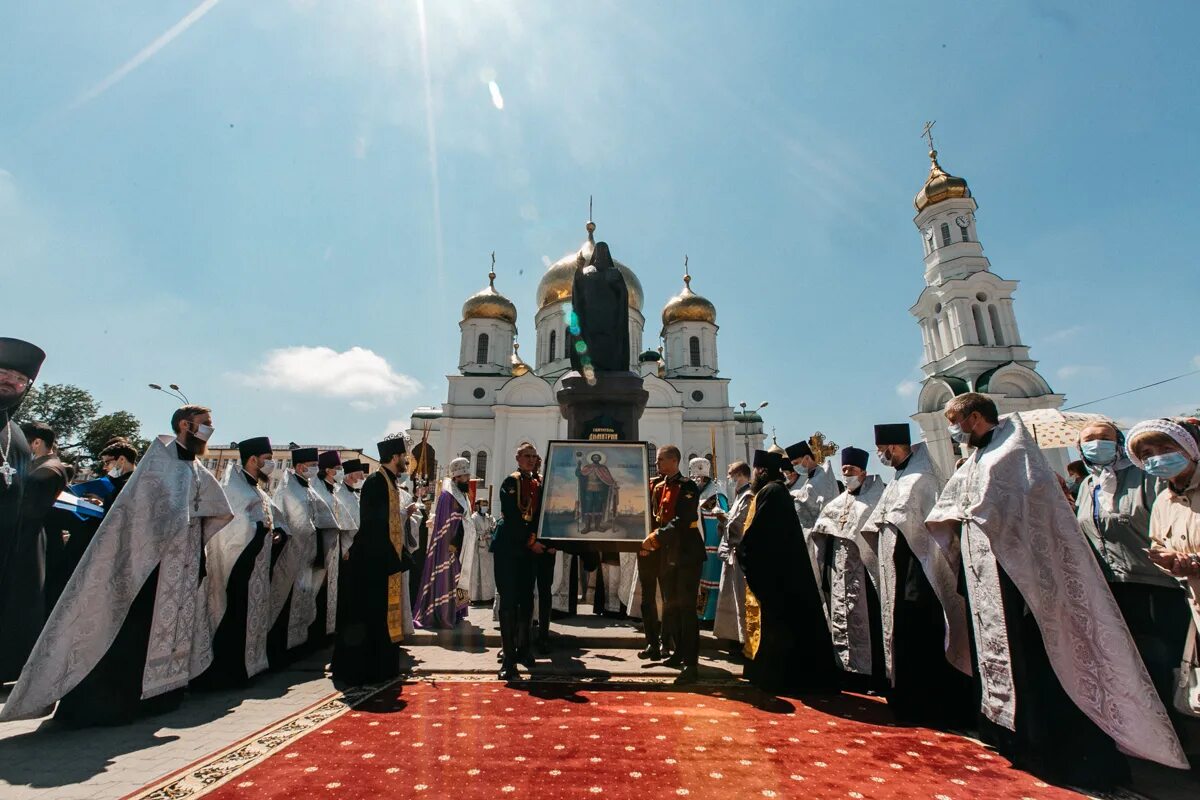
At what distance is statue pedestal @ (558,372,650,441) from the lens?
Result: 7.97m

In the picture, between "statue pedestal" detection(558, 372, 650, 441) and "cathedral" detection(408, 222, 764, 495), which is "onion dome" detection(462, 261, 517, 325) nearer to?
"cathedral" detection(408, 222, 764, 495)

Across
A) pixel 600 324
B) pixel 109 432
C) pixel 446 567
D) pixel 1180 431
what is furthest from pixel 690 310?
pixel 109 432

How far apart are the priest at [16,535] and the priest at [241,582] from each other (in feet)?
3.61

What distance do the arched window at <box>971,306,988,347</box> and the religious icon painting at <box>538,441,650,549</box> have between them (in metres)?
31.8

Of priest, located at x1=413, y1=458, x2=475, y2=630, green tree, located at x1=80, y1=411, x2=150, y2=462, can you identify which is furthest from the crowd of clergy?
green tree, located at x1=80, y1=411, x2=150, y2=462

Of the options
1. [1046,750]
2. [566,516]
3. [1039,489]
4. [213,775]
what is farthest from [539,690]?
[1039,489]

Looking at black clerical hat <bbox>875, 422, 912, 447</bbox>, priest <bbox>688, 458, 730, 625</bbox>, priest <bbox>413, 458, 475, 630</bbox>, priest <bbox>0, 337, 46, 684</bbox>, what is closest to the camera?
priest <bbox>0, 337, 46, 684</bbox>

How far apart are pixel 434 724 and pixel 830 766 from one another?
244cm

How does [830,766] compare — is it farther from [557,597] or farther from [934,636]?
[557,597]

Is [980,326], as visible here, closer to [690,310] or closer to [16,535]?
[690,310]

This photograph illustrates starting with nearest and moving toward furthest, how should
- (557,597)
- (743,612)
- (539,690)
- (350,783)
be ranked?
(350,783)
(539,690)
(743,612)
(557,597)

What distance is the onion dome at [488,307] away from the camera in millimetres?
38844

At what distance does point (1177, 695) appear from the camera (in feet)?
9.41

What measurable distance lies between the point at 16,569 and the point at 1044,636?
690cm
